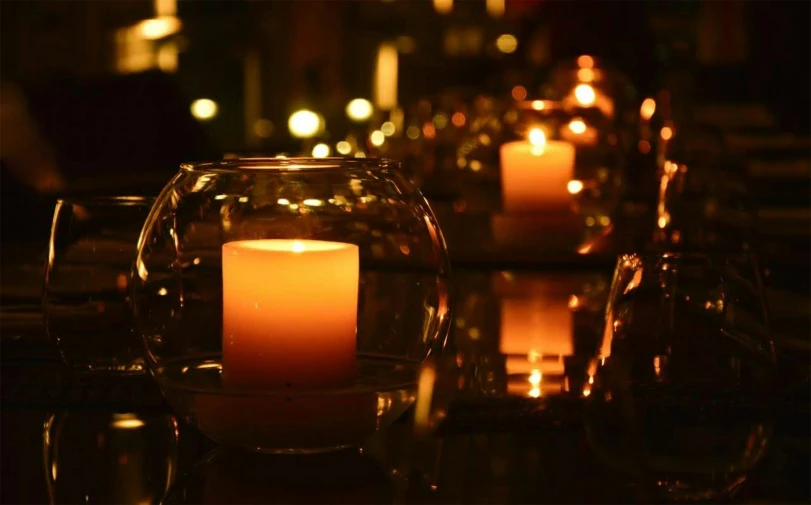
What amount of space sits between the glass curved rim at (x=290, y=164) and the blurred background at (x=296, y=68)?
125 cm

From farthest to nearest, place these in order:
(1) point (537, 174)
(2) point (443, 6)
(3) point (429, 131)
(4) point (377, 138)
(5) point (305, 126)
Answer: (2) point (443, 6)
(5) point (305, 126)
(4) point (377, 138)
(3) point (429, 131)
(1) point (537, 174)

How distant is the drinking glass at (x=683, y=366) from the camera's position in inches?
22.0

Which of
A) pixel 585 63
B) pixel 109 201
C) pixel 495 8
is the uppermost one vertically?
pixel 495 8

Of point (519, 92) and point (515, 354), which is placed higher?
point (519, 92)

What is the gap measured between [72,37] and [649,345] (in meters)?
3.77

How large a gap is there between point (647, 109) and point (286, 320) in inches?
81.8

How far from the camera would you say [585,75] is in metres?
2.25

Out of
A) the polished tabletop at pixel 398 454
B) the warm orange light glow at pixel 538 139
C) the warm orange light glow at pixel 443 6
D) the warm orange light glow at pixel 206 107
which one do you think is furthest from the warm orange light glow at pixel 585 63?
the warm orange light glow at pixel 443 6

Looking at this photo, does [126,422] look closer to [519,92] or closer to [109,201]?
[109,201]

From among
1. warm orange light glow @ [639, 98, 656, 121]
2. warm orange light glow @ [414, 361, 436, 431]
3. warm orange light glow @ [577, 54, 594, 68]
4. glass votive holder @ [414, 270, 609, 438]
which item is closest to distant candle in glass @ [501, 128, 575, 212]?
glass votive holder @ [414, 270, 609, 438]

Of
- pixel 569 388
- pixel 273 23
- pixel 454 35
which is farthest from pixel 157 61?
pixel 569 388

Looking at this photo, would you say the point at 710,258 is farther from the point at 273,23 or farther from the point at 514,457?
the point at 273,23

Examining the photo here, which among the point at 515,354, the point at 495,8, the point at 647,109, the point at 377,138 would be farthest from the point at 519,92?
the point at 515,354

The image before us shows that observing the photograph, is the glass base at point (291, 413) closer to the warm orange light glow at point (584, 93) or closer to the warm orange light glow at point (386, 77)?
the warm orange light glow at point (584, 93)
